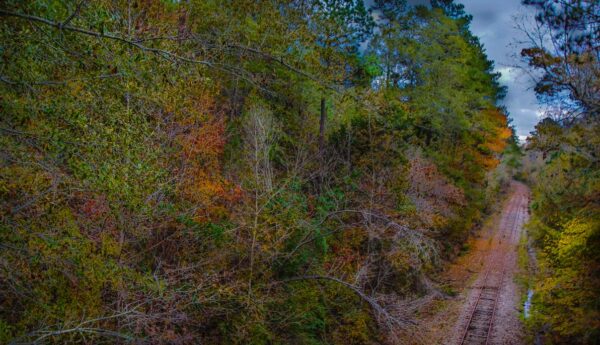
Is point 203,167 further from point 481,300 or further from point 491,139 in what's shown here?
point 491,139

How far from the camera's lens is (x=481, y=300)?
1872cm

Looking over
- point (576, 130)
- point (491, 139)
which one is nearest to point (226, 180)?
point (576, 130)

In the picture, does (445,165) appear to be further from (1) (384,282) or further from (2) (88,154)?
(2) (88,154)

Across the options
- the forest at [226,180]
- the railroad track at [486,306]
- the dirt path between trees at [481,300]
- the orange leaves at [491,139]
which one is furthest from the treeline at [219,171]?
the railroad track at [486,306]

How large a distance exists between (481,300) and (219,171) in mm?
13053

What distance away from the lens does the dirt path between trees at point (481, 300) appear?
1505 cm

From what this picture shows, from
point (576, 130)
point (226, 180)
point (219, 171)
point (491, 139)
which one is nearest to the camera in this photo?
point (576, 130)

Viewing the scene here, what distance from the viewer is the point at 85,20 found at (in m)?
4.20

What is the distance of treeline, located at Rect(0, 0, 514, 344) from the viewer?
4.98m

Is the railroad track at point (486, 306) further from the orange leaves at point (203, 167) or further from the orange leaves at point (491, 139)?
the orange leaves at point (203, 167)

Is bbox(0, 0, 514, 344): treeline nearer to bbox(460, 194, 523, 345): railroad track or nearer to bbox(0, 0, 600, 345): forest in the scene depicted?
bbox(0, 0, 600, 345): forest

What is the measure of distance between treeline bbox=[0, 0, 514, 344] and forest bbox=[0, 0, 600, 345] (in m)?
0.05

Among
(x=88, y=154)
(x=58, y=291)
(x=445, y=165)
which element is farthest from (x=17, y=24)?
(x=445, y=165)

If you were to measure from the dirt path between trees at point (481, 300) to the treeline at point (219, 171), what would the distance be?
5.11 ft
